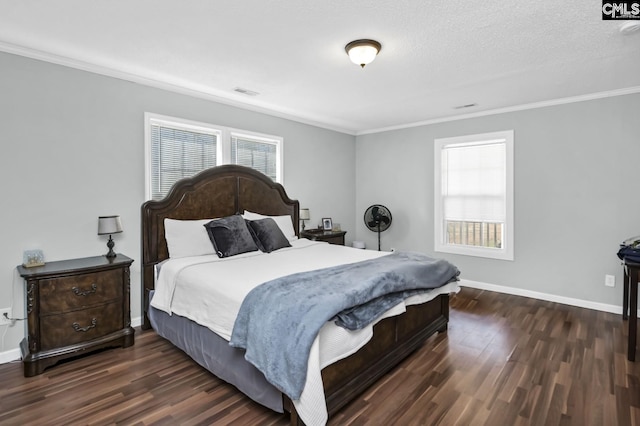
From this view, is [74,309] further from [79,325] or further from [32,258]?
[32,258]

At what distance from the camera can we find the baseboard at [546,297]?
3790 millimetres

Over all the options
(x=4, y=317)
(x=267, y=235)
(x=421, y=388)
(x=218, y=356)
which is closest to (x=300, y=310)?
(x=218, y=356)

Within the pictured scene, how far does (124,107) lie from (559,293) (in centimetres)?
529

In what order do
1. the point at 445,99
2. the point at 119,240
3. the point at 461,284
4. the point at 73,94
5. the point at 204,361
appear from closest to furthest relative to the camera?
the point at 204,361 < the point at 73,94 < the point at 119,240 < the point at 445,99 < the point at 461,284

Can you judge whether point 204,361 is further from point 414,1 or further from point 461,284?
point 461,284

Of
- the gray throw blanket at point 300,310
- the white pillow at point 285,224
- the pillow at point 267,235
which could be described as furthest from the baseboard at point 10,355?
the white pillow at point 285,224

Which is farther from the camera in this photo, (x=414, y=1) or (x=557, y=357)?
(x=557, y=357)

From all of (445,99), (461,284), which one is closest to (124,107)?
(445,99)

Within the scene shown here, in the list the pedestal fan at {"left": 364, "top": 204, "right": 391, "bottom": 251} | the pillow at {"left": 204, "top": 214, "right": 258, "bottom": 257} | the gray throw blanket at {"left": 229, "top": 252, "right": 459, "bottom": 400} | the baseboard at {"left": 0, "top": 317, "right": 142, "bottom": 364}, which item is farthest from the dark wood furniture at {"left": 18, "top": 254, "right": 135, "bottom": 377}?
the pedestal fan at {"left": 364, "top": 204, "right": 391, "bottom": 251}

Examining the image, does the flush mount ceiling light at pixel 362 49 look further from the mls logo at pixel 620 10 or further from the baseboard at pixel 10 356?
the baseboard at pixel 10 356

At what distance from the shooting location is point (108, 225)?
293 cm

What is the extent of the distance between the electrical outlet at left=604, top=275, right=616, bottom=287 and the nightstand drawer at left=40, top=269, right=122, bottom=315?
503cm

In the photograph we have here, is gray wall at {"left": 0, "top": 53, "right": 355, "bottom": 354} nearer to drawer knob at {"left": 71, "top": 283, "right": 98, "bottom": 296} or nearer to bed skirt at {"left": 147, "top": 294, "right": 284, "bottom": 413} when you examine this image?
drawer knob at {"left": 71, "top": 283, "right": 98, "bottom": 296}

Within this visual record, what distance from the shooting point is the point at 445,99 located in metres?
4.08
